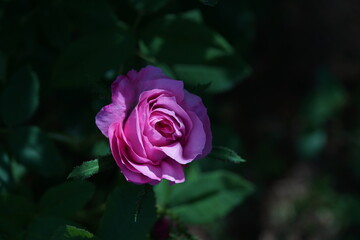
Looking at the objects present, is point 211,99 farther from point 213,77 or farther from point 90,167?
point 90,167

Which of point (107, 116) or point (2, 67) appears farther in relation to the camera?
point (2, 67)

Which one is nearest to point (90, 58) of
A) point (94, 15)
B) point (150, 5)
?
point (94, 15)

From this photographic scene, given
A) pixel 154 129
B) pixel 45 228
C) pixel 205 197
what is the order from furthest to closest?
pixel 205 197 < pixel 45 228 < pixel 154 129

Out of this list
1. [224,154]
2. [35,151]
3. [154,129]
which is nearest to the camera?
[154,129]

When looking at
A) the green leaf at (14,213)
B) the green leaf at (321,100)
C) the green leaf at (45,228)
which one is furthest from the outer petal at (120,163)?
the green leaf at (321,100)

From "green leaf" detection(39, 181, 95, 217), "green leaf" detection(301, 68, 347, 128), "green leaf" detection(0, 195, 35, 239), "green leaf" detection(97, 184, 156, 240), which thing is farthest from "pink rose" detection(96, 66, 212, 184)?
"green leaf" detection(301, 68, 347, 128)

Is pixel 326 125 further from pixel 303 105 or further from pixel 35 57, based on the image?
pixel 35 57

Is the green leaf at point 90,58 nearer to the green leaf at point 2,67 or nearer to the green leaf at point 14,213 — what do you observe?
the green leaf at point 2,67

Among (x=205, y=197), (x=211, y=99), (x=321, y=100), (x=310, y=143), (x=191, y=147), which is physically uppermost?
(x=191, y=147)
